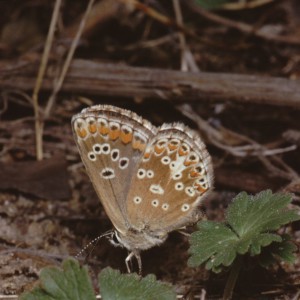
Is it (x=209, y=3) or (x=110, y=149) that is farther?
(x=209, y=3)

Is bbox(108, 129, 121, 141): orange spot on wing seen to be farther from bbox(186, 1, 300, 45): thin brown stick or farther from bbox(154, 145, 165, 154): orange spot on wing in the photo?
bbox(186, 1, 300, 45): thin brown stick

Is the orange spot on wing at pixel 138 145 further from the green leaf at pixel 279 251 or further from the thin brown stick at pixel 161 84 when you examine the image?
the thin brown stick at pixel 161 84

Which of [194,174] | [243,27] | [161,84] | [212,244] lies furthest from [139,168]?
[243,27]

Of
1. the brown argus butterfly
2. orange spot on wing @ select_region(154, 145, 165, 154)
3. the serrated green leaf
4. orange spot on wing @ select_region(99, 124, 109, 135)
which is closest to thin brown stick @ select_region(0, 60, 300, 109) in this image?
the brown argus butterfly

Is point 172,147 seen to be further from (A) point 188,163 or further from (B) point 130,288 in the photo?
(B) point 130,288

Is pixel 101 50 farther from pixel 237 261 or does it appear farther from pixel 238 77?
pixel 237 261

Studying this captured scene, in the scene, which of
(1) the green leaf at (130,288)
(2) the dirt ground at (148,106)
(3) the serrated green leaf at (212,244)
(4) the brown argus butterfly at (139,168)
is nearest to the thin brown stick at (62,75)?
(2) the dirt ground at (148,106)

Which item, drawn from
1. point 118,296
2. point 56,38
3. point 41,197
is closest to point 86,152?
point 118,296

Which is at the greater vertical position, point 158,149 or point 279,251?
point 158,149
